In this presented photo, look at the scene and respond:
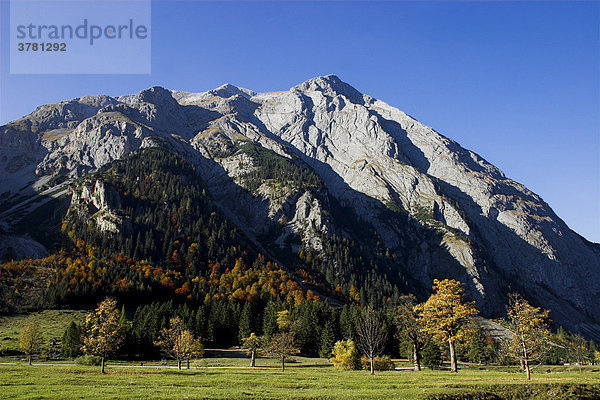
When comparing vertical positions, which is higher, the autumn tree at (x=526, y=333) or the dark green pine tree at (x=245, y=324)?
the autumn tree at (x=526, y=333)

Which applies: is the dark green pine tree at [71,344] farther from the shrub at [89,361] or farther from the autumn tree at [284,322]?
the autumn tree at [284,322]

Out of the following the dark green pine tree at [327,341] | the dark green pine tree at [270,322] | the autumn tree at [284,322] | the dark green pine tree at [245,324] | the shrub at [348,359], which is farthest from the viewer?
the dark green pine tree at [245,324]

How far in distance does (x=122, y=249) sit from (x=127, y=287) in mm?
44308

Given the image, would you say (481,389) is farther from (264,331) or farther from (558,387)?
(264,331)

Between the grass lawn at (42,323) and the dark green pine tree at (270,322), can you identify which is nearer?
the grass lawn at (42,323)

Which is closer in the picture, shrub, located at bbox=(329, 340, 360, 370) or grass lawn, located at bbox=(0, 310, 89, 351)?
shrub, located at bbox=(329, 340, 360, 370)

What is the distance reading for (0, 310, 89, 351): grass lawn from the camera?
94025 mm

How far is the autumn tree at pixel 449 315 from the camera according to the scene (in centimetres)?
6150

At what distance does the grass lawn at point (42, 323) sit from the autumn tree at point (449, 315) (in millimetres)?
91465

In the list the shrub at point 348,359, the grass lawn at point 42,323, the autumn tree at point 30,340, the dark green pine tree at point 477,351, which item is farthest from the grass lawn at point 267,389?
the dark green pine tree at point 477,351

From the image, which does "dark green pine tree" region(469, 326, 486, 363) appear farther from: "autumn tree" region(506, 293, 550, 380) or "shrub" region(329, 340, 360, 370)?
"autumn tree" region(506, 293, 550, 380)

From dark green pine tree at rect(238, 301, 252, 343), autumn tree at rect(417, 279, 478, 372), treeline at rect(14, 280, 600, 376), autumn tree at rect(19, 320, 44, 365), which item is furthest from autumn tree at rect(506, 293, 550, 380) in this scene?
autumn tree at rect(19, 320, 44, 365)

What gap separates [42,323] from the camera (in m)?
113

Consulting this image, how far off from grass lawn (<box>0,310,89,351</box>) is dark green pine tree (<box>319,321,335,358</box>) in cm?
6769
